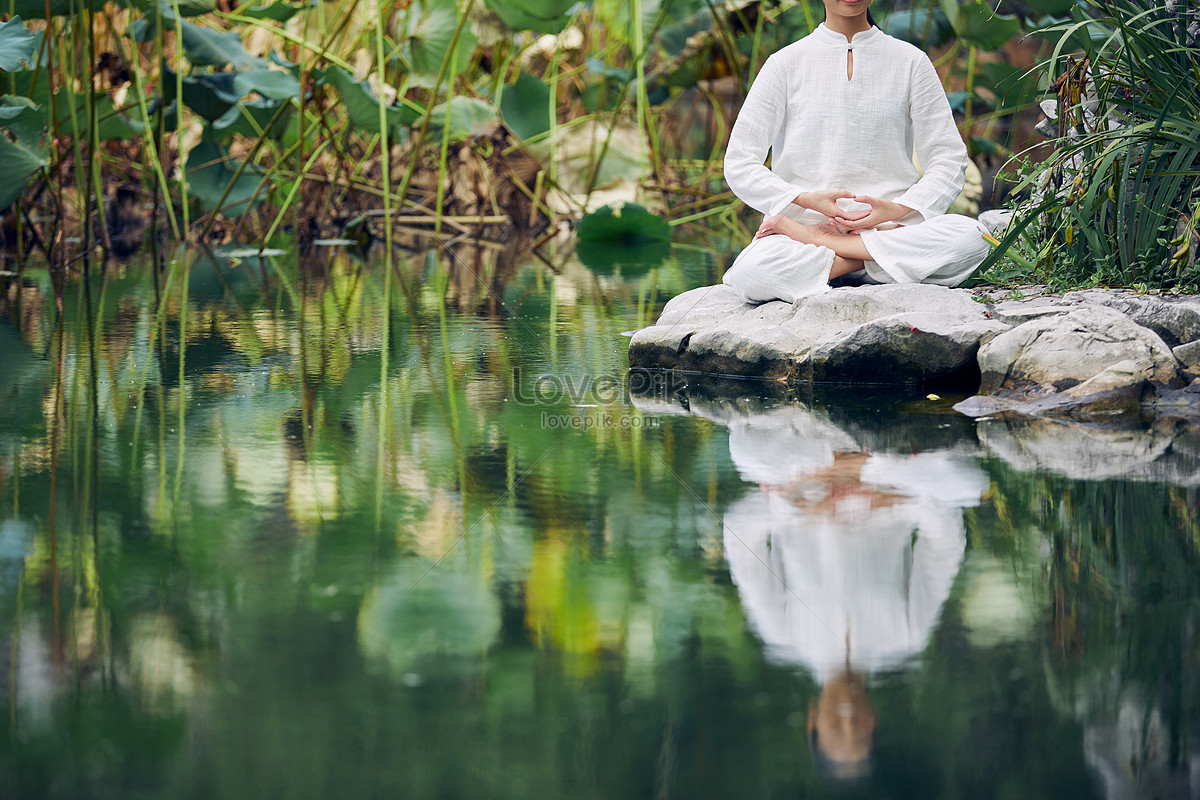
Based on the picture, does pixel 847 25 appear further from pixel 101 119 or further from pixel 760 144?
pixel 101 119

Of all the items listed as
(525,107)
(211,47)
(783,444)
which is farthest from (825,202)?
(525,107)

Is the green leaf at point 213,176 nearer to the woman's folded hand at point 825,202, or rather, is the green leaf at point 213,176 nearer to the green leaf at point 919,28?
the woman's folded hand at point 825,202

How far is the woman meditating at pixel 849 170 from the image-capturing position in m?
2.70

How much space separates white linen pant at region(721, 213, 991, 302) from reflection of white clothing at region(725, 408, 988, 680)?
87cm

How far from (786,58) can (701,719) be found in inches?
81.0

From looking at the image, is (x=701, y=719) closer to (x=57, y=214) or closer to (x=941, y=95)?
(x=941, y=95)

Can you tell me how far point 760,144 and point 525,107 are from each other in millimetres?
3665

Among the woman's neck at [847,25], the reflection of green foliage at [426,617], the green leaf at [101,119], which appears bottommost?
the reflection of green foliage at [426,617]

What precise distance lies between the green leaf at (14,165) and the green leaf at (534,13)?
2230 mm

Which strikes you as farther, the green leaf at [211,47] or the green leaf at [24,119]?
the green leaf at [211,47]

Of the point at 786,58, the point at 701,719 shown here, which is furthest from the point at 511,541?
the point at 786,58

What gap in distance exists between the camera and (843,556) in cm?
139

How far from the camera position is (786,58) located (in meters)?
2.76

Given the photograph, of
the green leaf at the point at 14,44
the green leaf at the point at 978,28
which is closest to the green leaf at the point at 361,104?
the green leaf at the point at 14,44
